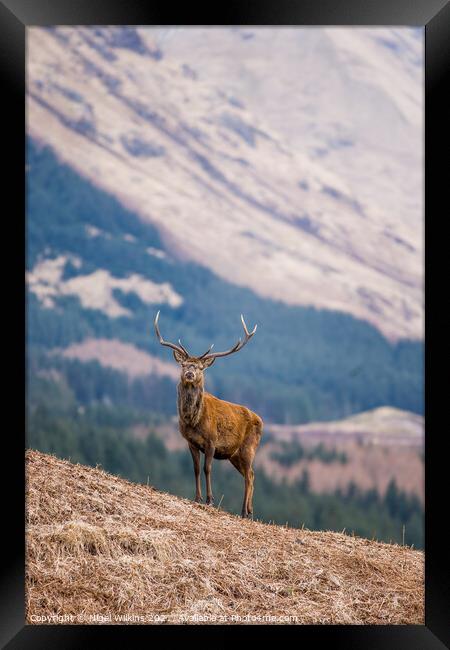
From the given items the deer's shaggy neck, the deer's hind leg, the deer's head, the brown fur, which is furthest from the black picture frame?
the deer's hind leg

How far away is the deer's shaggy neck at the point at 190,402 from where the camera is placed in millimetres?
13945

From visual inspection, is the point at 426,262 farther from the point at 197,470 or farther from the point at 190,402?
the point at 197,470

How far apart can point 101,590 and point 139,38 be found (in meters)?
176

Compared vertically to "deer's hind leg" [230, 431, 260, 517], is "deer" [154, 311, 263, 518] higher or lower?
higher

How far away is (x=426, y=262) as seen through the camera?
8.46 metres

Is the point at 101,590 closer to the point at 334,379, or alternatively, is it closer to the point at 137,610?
the point at 137,610

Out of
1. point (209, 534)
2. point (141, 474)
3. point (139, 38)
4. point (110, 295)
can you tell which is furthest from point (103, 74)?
point (209, 534)

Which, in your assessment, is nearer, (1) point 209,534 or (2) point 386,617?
(2) point 386,617

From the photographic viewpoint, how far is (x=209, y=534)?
1144 centimetres

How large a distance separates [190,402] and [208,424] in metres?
0.45

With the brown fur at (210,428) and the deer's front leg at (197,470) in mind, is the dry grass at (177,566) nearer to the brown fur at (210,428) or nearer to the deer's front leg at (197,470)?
the deer's front leg at (197,470)

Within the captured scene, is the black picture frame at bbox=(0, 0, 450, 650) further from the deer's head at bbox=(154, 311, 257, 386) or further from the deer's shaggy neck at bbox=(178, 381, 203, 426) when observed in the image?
the deer's shaggy neck at bbox=(178, 381, 203, 426)

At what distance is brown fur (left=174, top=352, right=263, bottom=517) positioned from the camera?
13.9 meters

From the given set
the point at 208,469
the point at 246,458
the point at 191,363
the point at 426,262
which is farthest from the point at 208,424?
the point at 426,262
